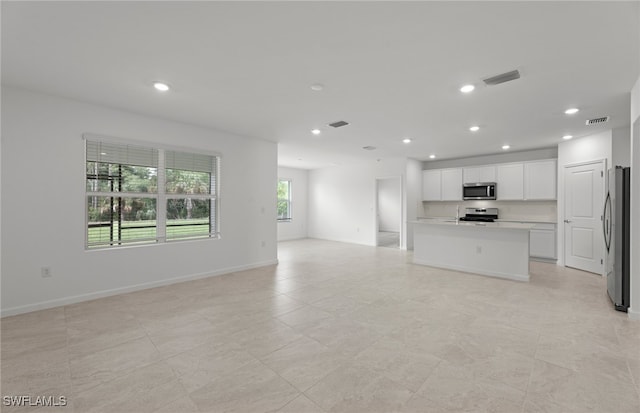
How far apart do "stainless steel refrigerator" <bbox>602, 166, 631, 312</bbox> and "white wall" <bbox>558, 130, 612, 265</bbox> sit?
1.99 m

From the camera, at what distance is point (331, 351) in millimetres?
2424

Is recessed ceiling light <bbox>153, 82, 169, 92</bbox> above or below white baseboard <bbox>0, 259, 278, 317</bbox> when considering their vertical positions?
above

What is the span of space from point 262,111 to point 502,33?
289cm

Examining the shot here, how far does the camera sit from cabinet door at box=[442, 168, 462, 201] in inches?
298

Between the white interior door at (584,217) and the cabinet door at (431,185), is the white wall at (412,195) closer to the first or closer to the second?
the cabinet door at (431,185)

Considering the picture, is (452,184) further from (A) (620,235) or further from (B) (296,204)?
(B) (296,204)

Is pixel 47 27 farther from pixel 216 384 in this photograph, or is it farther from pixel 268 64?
pixel 216 384

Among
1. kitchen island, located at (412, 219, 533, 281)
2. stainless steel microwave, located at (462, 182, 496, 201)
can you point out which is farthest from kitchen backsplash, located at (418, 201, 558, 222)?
kitchen island, located at (412, 219, 533, 281)

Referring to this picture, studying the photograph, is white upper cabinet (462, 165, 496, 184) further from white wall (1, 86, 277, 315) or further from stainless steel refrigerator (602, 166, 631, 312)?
white wall (1, 86, 277, 315)

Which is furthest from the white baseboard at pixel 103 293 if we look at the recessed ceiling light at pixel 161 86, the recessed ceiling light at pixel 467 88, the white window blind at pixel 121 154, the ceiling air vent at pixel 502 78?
the ceiling air vent at pixel 502 78

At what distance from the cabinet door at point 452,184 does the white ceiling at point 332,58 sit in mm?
3201

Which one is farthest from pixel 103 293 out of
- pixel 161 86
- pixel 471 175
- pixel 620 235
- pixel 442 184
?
pixel 471 175

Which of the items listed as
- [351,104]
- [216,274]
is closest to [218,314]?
[216,274]

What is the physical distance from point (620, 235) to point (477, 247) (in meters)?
1.93
